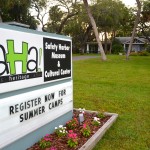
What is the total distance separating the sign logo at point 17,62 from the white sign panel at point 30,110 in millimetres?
318

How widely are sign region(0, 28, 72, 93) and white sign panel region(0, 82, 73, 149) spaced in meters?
0.21

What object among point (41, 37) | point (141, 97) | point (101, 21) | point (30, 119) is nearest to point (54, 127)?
point (30, 119)

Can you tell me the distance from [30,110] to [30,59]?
0.88 metres

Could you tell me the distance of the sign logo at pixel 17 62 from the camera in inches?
158

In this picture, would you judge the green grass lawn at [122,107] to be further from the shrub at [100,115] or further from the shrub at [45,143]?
the shrub at [45,143]

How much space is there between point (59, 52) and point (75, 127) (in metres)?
1.65

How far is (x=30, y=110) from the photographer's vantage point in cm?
473

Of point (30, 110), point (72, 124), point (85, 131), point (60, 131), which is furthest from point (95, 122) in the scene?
point (30, 110)

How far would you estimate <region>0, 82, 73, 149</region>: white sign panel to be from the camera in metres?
4.14

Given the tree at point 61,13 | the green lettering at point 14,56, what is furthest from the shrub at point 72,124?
the tree at point 61,13

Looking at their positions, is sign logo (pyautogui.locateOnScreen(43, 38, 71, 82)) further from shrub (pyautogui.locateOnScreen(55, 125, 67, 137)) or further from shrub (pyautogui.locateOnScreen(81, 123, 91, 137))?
shrub (pyautogui.locateOnScreen(81, 123, 91, 137))

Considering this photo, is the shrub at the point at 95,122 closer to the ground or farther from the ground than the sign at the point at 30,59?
closer to the ground

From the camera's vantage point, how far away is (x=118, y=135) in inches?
224

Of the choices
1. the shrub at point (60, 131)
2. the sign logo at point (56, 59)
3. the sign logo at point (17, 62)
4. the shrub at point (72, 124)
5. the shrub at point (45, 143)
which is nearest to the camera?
the sign logo at point (17, 62)
